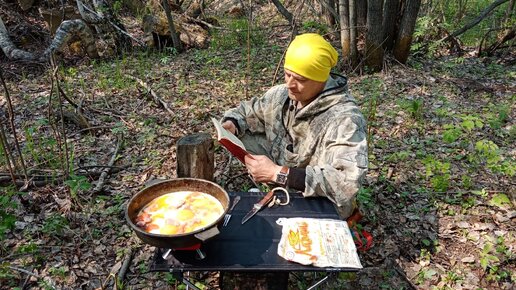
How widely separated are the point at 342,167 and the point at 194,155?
1.26m

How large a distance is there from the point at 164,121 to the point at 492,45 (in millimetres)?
7023

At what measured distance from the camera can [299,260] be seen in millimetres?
2184

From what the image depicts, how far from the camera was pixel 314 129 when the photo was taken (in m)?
3.08

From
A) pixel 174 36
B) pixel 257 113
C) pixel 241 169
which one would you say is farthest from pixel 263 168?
pixel 174 36

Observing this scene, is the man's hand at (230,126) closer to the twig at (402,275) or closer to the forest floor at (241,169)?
the forest floor at (241,169)

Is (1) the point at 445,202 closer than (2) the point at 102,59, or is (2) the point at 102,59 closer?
(1) the point at 445,202

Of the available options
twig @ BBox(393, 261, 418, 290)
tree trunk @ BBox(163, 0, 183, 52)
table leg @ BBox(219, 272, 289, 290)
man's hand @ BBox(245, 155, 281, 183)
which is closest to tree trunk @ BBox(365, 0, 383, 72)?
tree trunk @ BBox(163, 0, 183, 52)

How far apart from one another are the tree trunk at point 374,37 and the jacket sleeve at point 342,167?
4.50 metres

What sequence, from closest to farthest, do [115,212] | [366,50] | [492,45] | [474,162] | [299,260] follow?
[299,260] < [115,212] < [474,162] < [366,50] < [492,45]

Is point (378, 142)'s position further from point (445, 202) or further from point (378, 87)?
point (378, 87)

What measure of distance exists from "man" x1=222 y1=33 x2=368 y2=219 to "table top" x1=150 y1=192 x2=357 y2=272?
0.13 metres

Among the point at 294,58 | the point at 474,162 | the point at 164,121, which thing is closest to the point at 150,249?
the point at 294,58

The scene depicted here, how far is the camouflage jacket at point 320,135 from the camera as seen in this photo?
2618mm

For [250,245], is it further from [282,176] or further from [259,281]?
[282,176]
